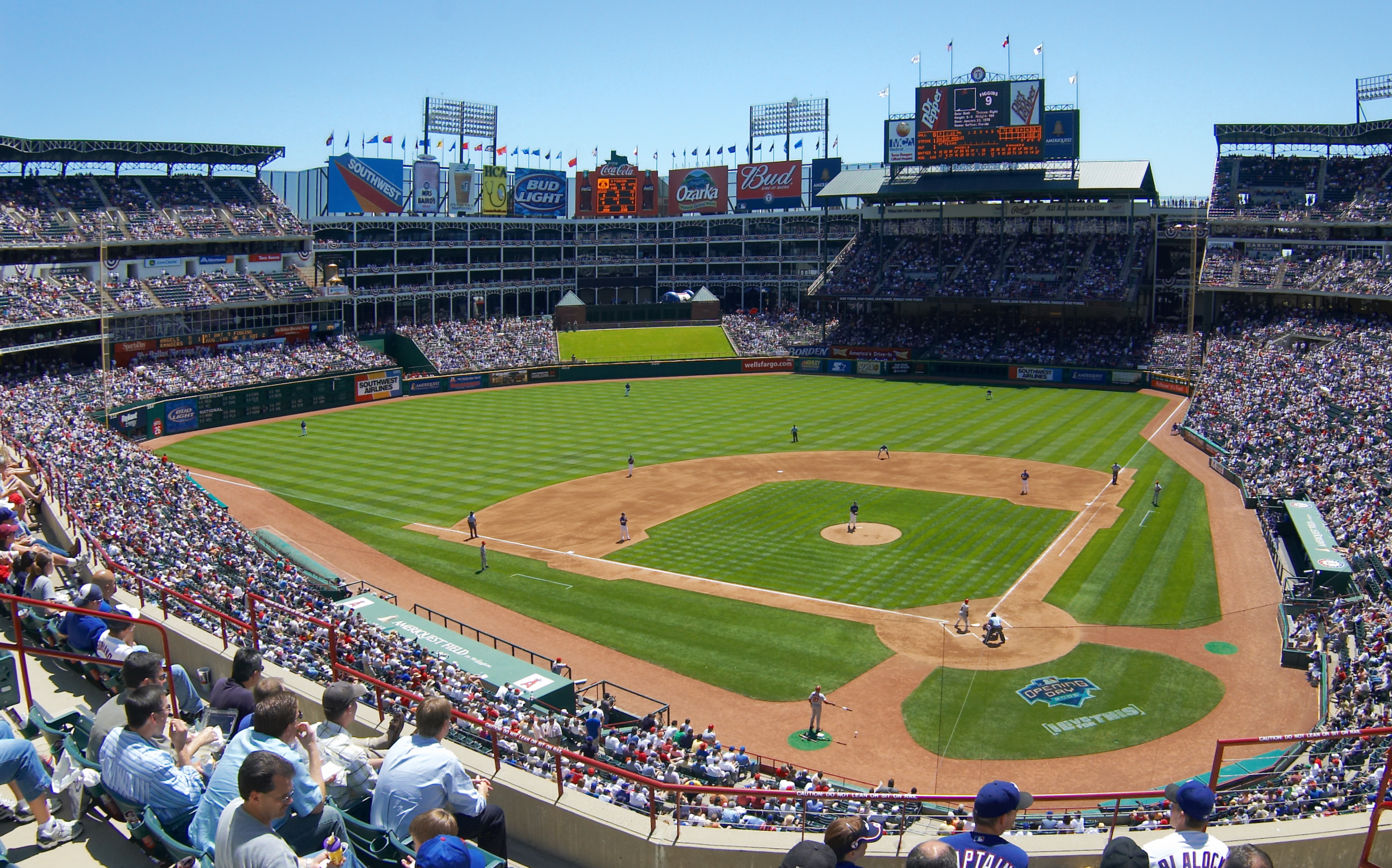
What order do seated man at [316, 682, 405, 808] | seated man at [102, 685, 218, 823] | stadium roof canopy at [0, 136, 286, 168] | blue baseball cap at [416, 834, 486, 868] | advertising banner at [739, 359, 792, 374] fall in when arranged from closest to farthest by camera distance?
blue baseball cap at [416, 834, 486, 868], seated man at [102, 685, 218, 823], seated man at [316, 682, 405, 808], stadium roof canopy at [0, 136, 286, 168], advertising banner at [739, 359, 792, 374]

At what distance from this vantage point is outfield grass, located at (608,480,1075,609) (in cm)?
3173

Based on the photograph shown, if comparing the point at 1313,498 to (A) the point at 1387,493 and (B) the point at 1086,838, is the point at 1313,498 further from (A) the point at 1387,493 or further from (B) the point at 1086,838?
(B) the point at 1086,838

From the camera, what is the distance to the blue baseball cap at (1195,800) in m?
6.54

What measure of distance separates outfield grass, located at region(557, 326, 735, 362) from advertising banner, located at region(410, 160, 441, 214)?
17.9 meters

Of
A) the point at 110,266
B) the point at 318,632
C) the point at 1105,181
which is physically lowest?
the point at 318,632

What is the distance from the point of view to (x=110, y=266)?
222ft

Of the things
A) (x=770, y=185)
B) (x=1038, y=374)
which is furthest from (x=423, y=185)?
(x=1038, y=374)

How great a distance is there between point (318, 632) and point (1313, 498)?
33.9 metres

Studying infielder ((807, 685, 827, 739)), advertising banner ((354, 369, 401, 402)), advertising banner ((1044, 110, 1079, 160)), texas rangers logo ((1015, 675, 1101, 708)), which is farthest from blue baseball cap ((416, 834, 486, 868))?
advertising banner ((1044, 110, 1079, 160))

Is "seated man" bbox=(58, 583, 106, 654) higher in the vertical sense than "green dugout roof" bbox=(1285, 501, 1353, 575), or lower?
higher

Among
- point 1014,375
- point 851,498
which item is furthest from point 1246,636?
point 1014,375

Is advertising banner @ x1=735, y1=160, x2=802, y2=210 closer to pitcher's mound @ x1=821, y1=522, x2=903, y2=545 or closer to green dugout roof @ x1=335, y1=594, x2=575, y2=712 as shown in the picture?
pitcher's mound @ x1=821, y1=522, x2=903, y2=545

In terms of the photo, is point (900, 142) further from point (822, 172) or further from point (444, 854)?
point (444, 854)

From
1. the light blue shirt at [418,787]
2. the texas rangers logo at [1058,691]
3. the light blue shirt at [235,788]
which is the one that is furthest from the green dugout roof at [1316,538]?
the light blue shirt at [235,788]
